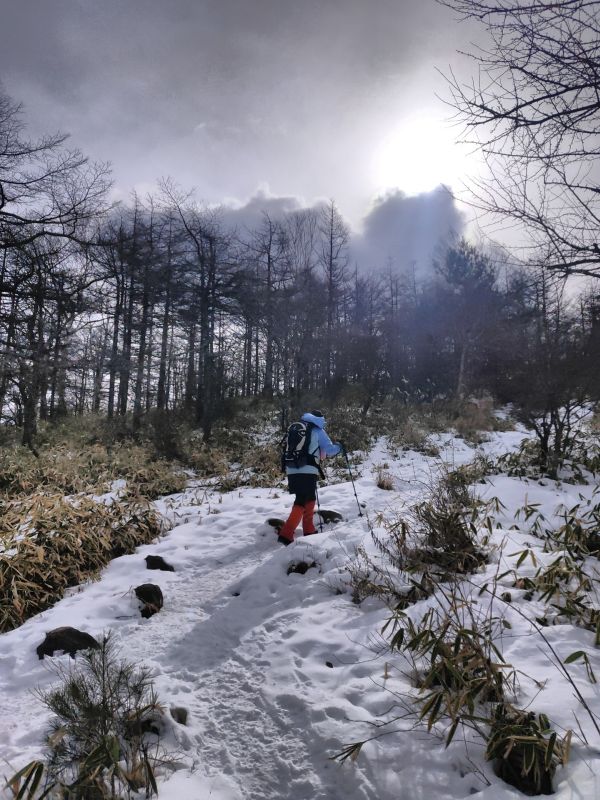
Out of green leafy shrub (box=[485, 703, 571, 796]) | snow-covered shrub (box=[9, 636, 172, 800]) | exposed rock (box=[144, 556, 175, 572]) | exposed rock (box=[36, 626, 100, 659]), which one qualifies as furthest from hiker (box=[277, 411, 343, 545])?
green leafy shrub (box=[485, 703, 571, 796])

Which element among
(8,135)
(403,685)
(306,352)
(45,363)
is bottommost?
(403,685)

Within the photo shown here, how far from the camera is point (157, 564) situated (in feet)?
15.8

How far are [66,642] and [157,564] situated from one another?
1.64m

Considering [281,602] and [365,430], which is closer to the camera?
[281,602]

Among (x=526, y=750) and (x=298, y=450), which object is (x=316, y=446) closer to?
(x=298, y=450)

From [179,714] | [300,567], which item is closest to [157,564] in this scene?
[300,567]

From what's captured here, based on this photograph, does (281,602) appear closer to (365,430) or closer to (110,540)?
(110,540)

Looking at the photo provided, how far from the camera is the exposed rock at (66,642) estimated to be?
3.11 metres

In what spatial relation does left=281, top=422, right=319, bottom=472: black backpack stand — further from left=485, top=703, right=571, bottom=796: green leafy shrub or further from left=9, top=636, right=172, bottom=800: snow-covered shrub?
left=485, top=703, right=571, bottom=796: green leafy shrub

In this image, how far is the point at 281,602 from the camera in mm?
3963

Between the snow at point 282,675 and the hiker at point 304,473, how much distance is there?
291 millimetres

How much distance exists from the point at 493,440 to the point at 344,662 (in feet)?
42.7

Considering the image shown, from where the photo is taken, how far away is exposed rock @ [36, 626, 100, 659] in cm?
311

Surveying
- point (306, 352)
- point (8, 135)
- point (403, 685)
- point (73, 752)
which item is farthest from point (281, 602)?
point (306, 352)
